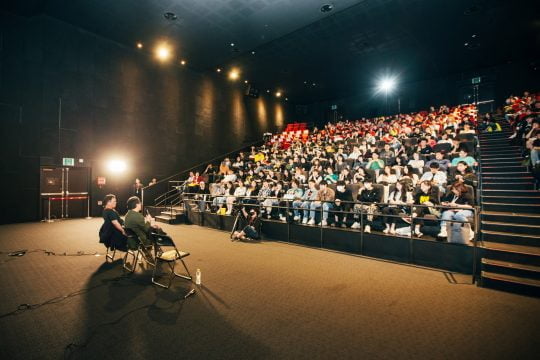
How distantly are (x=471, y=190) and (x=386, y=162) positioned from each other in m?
3.58

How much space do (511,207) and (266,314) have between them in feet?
18.4

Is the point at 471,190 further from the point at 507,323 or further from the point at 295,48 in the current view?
the point at 295,48

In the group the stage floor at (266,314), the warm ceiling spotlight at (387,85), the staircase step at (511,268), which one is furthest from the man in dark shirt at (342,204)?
the warm ceiling spotlight at (387,85)

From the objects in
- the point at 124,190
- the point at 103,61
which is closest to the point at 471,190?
the point at 124,190

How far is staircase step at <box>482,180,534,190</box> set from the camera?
6.18m

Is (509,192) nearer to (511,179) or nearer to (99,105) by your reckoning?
(511,179)

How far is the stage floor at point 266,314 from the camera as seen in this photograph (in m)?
2.56

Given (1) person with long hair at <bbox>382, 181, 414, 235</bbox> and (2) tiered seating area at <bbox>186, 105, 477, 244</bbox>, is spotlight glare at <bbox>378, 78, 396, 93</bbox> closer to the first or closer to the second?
(2) tiered seating area at <bbox>186, 105, 477, 244</bbox>

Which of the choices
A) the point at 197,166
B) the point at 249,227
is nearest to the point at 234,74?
the point at 197,166

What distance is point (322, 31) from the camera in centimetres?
1106

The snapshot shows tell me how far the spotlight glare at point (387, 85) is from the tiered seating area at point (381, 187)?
5.91 meters

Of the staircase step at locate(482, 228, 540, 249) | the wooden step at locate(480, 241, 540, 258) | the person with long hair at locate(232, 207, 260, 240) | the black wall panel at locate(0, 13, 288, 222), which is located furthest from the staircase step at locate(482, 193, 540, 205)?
the black wall panel at locate(0, 13, 288, 222)

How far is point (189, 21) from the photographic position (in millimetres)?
10234

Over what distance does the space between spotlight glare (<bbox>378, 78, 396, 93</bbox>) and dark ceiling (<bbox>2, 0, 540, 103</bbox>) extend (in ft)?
5.40
